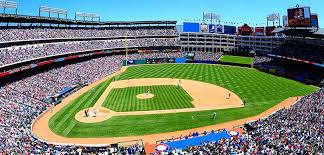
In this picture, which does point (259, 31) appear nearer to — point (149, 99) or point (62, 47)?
point (62, 47)

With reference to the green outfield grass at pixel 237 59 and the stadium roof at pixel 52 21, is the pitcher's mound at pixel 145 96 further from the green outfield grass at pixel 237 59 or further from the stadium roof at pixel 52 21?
the green outfield grass at pixel 237 59

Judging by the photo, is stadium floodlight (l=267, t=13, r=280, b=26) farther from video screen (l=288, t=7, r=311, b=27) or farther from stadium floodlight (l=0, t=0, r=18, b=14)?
stadium floodlight (l=0, t=0, r=18, b=14)

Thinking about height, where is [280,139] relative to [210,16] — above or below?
below

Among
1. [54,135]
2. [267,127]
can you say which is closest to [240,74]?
[267,127]

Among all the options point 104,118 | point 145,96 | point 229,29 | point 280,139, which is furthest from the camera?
point 229,29

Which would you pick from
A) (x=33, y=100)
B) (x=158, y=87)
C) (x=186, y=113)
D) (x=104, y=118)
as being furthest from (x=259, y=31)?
(x=33, y=100)

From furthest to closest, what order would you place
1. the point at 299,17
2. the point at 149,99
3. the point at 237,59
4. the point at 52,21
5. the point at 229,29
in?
the point at 229,29
the point at 237,59
the point at 52,21
the point at 299,17
the point at 149,99

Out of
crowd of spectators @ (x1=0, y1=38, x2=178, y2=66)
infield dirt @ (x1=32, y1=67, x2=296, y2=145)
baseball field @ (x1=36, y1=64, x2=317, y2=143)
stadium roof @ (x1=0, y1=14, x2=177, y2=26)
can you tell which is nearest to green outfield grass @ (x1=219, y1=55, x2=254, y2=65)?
baseball field @ (x1=36, y1=64, x2=317, y2=143)
